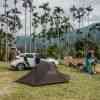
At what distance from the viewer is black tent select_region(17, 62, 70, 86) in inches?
513

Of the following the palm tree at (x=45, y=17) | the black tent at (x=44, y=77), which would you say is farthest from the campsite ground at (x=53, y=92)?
the palm tree at (x=45, y=17)

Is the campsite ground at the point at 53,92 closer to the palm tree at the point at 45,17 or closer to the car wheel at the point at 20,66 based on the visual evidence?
the car wheel at the point at 20,66

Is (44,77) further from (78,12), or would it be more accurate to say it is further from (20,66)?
(78,12)

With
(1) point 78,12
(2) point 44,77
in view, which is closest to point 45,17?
(1) point 78,12

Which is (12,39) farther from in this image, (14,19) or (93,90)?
(93,90)

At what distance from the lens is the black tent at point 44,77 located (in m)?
13.0

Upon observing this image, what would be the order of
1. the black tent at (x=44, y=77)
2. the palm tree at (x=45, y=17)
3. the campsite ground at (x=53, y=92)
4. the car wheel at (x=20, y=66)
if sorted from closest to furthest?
the campsite ground at (x=53, y=92)
the black tent at (x=44, y=77)
the car wheel at (x=20, y=66)
the palm tree at (x=45, y=17)

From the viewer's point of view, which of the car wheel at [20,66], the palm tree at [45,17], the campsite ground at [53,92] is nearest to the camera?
the campsite ground at [53,92]

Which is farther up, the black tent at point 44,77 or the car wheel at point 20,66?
the black tent at point 44,77

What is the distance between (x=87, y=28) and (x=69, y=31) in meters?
3.31

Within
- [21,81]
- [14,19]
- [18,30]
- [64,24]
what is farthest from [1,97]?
[64,24]

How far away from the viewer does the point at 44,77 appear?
13164mm


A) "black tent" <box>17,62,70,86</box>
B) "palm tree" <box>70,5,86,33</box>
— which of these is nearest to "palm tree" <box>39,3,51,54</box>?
"palm tree" <box>70,5,86,33</box>

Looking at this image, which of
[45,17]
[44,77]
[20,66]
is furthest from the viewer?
[45,17]
